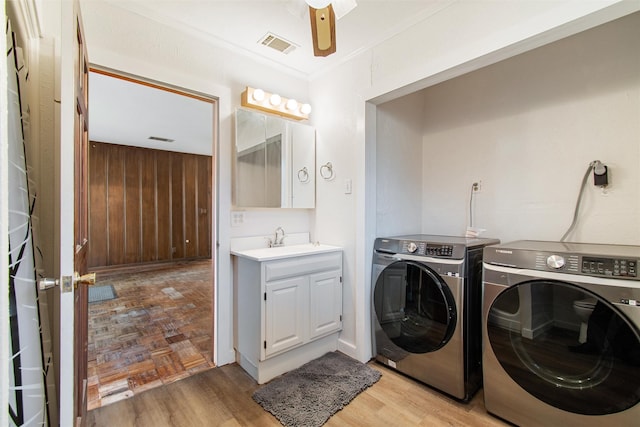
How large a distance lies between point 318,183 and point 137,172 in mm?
4722

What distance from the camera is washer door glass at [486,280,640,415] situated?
1260 millimetres

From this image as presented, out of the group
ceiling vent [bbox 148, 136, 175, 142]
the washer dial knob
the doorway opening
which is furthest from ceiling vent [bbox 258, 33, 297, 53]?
ceiling vent [bbox 148, 136, 175, 142]

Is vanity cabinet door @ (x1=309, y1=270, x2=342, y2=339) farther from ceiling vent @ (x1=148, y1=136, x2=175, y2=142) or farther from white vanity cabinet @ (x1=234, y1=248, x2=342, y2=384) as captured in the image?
ceiling vent @ (x1=148, y1=136, x2=175, y2=142)

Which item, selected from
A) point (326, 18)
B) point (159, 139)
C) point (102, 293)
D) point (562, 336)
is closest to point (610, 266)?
point (562, 336)

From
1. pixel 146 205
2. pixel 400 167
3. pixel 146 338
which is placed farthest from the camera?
pixel 146 205

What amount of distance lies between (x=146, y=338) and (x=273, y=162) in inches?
77.5

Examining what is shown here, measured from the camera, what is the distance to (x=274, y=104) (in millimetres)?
2426

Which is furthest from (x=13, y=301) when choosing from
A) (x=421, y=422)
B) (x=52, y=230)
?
(x=421, y=422)

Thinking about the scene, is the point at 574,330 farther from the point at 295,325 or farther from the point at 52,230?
the point at 52,230

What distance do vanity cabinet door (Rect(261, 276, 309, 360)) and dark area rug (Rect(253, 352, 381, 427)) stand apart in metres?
0.21

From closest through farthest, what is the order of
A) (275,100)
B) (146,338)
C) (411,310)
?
(411,310) < (275,100) < (146,338)

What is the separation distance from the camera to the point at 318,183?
8.75 feet

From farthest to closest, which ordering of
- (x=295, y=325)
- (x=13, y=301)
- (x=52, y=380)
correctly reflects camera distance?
1. (x=295, y=325)
2. (x=52, y=380)
3. (x=13, y=301)

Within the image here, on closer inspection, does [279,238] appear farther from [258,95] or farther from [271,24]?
[271,24]
